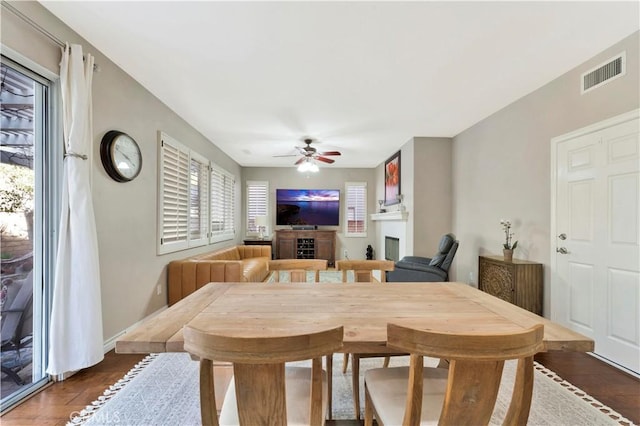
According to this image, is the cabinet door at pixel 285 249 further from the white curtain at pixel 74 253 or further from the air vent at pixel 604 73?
the air vent at pixel 604 73

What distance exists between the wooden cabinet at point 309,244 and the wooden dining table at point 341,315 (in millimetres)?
5242

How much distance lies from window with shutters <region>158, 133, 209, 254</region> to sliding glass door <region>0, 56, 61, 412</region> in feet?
4.32

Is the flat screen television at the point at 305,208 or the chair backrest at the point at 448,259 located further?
the flat screen television at the point at 305,208

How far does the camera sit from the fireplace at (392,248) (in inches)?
224

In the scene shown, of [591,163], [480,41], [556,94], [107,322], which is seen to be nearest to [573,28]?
[480,41]

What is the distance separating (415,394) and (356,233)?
6.59 meters

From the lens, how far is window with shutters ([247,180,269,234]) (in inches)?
288

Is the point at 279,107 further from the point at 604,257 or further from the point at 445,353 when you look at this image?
the point at 604,257

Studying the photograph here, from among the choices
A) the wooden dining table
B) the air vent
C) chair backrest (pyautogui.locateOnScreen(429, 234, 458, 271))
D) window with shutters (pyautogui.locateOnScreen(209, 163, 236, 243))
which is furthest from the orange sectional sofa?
the air vent

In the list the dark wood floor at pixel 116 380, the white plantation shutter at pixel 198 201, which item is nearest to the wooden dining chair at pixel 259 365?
the dark wood floor at pixel 116 380

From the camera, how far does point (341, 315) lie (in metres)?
1.26

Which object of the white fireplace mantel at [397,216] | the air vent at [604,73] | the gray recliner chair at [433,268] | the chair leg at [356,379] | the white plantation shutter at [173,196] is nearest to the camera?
the chair leg at [356,379]

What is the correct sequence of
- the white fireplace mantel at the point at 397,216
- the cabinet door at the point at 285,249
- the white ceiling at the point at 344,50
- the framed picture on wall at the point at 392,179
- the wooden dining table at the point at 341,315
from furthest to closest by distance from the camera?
the cabinet door at the point at 285,249 < the framed picture on wall at the point at 392,179 < the white fireplace mantel at the point at 397,216 < the white ceiling at the point at 344,50 < the wooden dining table at the point at 341,315

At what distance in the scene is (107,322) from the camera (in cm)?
242
